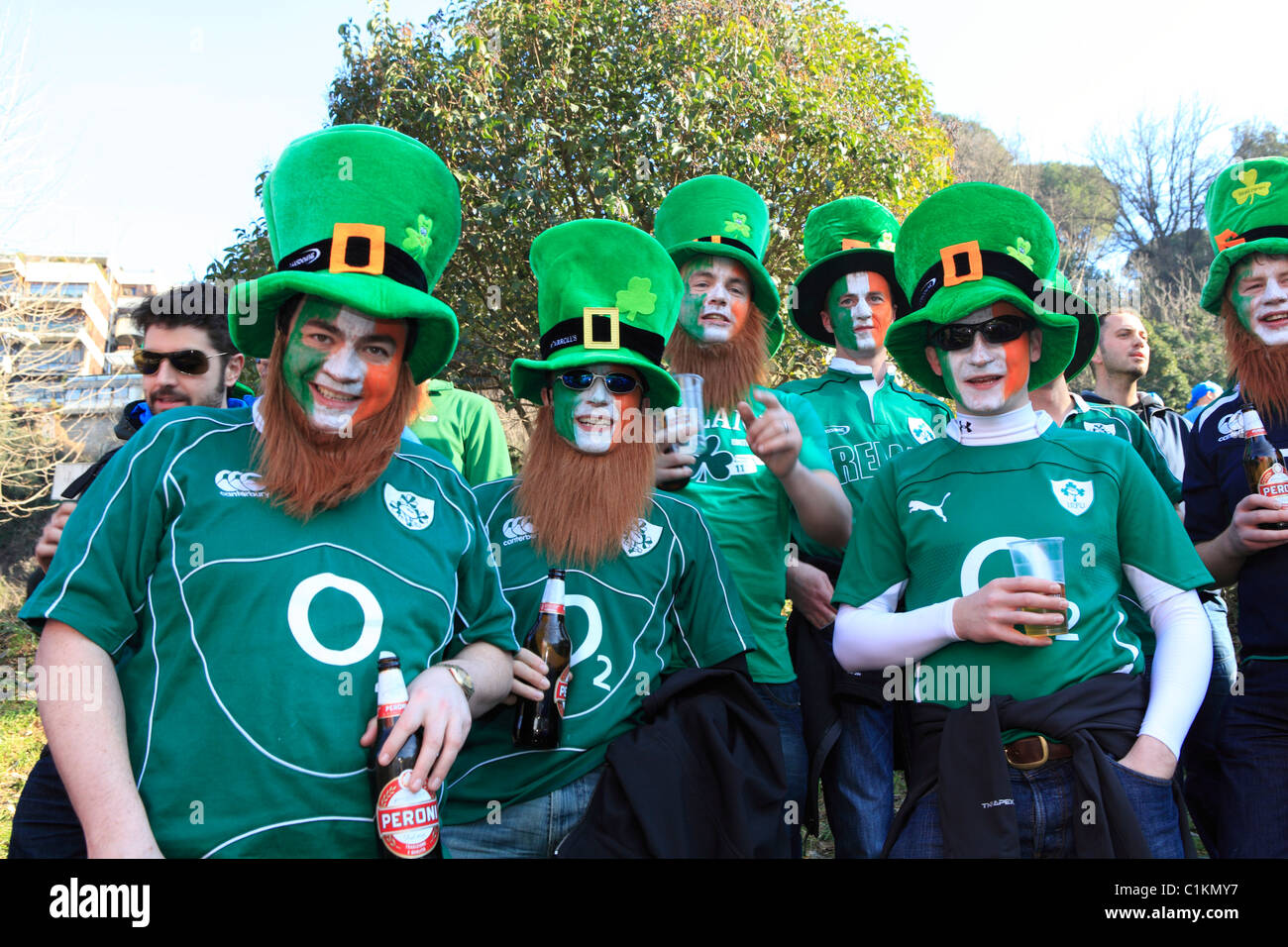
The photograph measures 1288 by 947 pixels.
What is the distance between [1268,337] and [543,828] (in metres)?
2.99

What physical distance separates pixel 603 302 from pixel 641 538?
0.80 m

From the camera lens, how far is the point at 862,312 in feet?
14.6

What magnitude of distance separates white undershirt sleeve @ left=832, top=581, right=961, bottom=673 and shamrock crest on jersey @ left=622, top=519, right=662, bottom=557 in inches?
24.5

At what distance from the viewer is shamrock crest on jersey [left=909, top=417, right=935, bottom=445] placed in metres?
4.30

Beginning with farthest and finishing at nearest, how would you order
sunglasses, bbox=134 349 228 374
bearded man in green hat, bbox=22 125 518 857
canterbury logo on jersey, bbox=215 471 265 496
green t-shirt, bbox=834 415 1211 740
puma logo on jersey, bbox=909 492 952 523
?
sunglasses, bbox=134 349 228 374, puma logo on jersey, bbox=909 492 952 523, green t-shirt, bbox=834 415 1211 740, canterbury logo on jersey, bbox=215 471 265 496, bearded man in green hat, bbox=22 125 518 857

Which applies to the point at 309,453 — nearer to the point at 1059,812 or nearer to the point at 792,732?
the point at 792,732

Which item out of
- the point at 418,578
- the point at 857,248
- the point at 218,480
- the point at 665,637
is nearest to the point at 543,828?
the point at 665,637

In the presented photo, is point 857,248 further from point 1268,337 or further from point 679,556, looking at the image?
point 679,556

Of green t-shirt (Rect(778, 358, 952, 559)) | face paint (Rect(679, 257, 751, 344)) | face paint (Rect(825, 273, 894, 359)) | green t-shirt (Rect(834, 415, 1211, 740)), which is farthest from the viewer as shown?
face paint (Rect(825, 273, 894, 359))

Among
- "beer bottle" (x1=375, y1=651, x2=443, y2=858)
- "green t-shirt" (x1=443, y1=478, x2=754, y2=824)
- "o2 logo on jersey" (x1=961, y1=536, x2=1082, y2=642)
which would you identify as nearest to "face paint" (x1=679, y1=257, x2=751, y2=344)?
"green t-shirt" (x1=443, y1=478, x2=754, y2=824)

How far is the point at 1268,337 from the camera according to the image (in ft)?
11.6

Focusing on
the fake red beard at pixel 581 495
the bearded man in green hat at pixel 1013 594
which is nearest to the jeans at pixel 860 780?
the bearded man in green hat at pixel 1013 594

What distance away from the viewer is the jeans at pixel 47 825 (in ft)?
9.11

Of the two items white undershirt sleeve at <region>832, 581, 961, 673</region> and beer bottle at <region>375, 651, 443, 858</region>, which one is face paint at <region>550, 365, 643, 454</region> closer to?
white undershirt sleeve at <region>832, 581, 961, 673</region>
